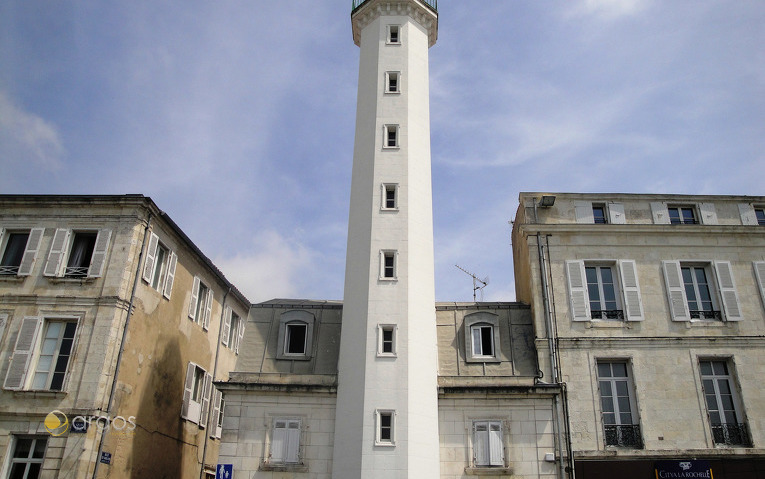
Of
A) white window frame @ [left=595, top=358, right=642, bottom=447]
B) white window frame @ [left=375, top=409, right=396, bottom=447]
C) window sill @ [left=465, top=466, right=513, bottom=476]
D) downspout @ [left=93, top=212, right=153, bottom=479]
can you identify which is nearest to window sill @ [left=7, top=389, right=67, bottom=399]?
downspout @ [left=93, top=212, right=153, bottom=479]

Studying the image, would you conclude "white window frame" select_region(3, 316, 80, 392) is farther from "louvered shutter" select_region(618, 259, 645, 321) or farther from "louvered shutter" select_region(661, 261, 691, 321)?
"louvered shutter" select_region(661, 261, 691, 321)

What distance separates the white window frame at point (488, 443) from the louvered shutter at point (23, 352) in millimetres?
14212

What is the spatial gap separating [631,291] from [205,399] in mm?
17613

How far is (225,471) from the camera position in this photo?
19266 mm

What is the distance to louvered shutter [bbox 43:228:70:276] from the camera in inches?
827

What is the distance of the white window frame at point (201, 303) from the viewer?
2578 centimetres

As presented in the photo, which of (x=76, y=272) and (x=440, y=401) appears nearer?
(x=440, y=401)

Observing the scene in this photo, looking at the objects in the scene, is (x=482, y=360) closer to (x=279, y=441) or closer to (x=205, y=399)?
(x=279, y=441)

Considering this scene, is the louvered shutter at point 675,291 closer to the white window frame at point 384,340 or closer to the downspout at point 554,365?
the downspout at point 554,365

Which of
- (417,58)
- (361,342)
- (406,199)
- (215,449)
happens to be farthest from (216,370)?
(417,58)

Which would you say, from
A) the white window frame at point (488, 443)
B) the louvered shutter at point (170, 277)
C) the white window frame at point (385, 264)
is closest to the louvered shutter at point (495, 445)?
the white window frame at point (488, 443)

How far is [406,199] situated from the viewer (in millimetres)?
22531

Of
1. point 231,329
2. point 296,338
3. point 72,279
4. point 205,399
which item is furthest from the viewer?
point 231,329

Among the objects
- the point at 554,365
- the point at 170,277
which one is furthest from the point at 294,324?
the point at 554,365
